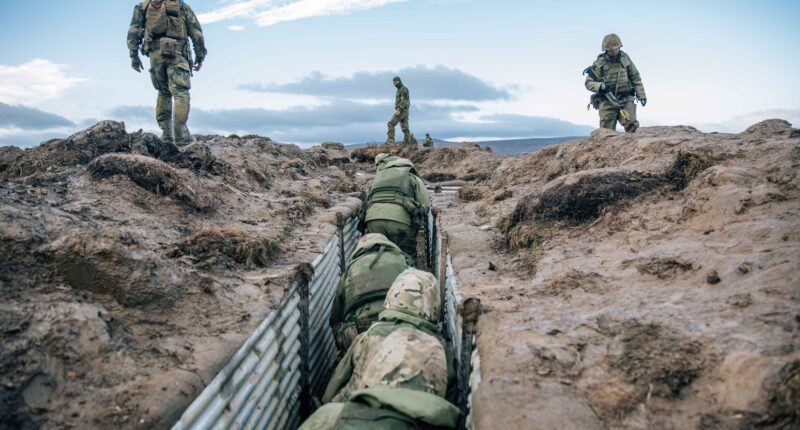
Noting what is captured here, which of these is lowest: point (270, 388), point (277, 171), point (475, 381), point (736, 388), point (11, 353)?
point (270, 388)

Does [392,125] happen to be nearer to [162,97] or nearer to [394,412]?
[162,97]

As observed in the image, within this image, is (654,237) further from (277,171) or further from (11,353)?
(277,171)

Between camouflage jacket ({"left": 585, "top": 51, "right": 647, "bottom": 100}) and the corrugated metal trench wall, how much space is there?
4.57 metres

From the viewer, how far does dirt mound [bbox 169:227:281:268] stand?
318 centimetres

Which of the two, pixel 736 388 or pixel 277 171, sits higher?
pixel 277 171

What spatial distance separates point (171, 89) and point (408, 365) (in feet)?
17.8

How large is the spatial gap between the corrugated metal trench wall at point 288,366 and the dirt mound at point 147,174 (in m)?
1.34

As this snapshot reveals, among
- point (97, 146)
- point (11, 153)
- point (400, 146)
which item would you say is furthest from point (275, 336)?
point (400, 146)

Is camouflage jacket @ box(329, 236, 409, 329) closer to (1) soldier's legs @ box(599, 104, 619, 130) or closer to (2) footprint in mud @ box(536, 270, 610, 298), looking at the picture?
(2) footprint in mud @ box(536, 270, 610, 298)

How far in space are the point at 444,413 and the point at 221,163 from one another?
488 centimetres

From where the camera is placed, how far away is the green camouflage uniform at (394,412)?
6.04 feet

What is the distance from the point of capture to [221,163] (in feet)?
19.4

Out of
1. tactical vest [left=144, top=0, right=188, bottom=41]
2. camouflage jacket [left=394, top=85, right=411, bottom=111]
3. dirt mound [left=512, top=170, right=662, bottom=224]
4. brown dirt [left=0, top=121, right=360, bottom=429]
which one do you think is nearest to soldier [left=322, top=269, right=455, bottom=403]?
brown dirt [left=0, top=121, right=360, bottom=429]

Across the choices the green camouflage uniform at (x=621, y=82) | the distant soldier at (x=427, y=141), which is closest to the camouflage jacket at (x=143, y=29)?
the green camouflage uniform at (x=621, y=82)
